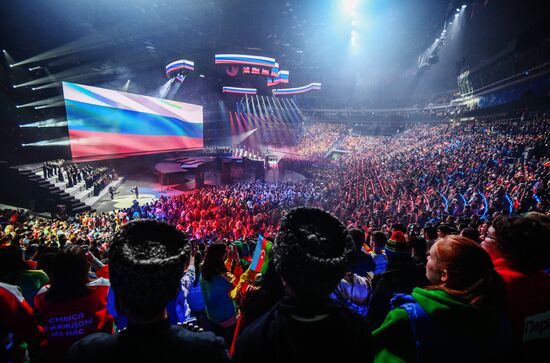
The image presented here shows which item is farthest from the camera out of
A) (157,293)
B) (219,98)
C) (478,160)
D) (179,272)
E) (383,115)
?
(383,115)

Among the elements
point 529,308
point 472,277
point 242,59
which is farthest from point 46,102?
point 529,308

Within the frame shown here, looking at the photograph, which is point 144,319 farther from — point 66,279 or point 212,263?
point 212,263

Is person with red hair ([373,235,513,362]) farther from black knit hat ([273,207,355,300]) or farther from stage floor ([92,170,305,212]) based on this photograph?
stage floor ([92,170,305,212])

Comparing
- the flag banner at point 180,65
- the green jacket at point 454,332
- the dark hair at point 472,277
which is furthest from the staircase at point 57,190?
the dark hair at point 472,277

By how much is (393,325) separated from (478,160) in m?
18.0

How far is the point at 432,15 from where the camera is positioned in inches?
1003

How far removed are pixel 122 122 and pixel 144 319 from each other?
22174 mm

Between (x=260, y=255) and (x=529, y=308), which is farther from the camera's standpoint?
(x=260, y=255)

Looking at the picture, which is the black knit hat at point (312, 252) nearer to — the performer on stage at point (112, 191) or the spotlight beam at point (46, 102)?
the spotlight beam at point (46, 102)

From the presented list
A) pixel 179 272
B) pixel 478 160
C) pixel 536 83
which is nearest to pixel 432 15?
pixel 536 83

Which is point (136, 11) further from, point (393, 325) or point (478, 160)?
point (478, 160)

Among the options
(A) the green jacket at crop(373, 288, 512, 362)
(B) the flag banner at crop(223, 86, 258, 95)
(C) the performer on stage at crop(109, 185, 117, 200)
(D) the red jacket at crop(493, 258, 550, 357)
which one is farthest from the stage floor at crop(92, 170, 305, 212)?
(D) the red jacket at crop(493, 258, 550, 357)

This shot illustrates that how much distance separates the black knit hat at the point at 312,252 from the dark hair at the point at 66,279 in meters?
1.69

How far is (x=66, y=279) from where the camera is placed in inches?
78.1
